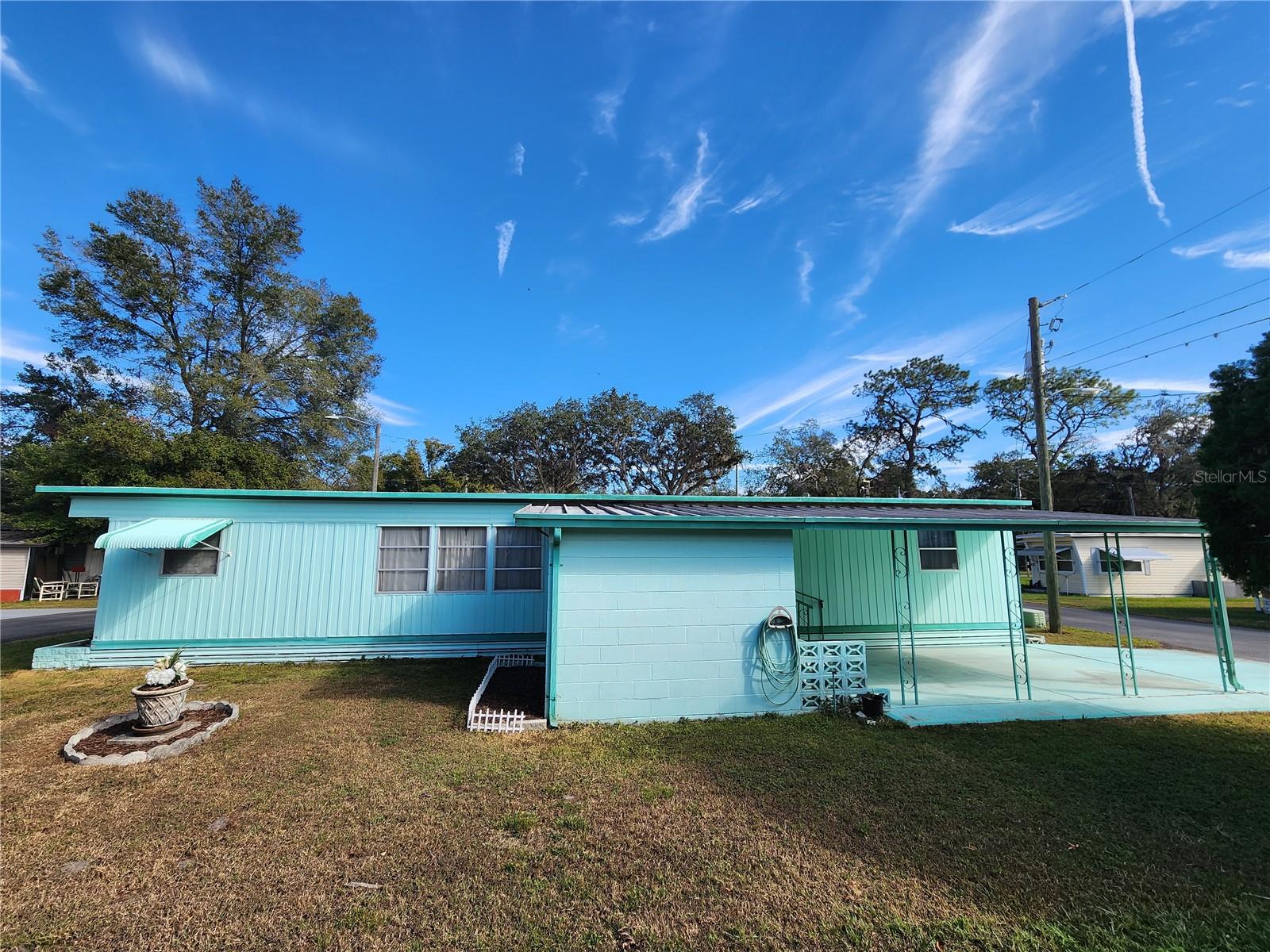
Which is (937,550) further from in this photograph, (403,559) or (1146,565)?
(1146,565)

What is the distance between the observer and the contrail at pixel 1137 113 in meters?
8.71

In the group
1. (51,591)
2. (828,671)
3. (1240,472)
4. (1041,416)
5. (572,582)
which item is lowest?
(51,591)

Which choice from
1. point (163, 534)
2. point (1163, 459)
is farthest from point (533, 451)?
point (1163, 459)

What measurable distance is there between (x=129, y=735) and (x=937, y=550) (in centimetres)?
1206

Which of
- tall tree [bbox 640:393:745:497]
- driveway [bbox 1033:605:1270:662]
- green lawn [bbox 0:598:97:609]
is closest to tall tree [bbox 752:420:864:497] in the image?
tall tree [bbox 640:393:745:497]

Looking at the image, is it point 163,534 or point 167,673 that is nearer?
point 167,673

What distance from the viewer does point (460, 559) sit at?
9.33 m

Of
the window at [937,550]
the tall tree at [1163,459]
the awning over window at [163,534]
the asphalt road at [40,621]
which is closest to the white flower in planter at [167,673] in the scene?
the awning over window at [163,534]

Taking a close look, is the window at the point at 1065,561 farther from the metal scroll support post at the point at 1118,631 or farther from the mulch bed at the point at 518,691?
the mulch bed at the point at 518,691

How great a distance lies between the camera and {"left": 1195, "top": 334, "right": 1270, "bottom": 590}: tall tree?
177 inches

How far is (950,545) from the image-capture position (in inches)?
415

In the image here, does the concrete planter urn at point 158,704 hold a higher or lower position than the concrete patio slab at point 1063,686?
higher

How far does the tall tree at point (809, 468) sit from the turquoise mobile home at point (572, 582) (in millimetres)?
21366

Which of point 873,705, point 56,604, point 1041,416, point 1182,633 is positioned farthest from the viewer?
point 56,604
